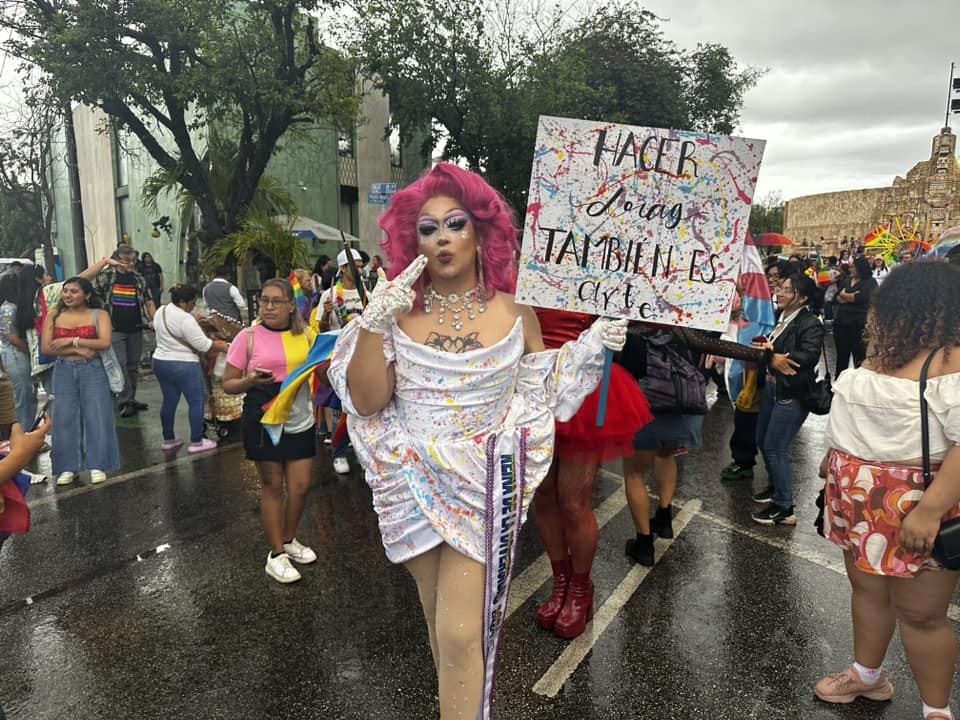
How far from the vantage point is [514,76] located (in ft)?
64.5

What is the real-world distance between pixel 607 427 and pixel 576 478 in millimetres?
264

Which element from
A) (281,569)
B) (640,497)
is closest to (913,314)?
(640,497)

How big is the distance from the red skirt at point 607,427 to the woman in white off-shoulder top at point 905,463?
790 millimetres

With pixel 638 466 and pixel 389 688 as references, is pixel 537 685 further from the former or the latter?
pixel 638 466

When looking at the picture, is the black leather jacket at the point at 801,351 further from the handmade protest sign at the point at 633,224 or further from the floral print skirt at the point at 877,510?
the handmade protest sign at the point at 633,224

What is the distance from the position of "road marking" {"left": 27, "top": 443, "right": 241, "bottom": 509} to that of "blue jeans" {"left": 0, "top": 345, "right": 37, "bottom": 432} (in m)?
1.04

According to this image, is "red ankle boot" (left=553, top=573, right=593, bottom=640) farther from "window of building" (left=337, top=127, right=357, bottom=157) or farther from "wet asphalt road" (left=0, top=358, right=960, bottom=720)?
"window of building" (left=337, top=127, right=357, bottom=157)

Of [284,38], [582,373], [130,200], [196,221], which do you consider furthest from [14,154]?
[582,373]

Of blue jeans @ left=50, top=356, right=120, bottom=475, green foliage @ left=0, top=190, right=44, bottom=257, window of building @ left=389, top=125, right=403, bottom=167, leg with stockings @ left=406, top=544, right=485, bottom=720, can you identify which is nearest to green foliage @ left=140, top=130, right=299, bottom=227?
window of building @ left=389, top=125, right=403, bottom=167

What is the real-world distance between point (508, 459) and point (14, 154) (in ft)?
85.0

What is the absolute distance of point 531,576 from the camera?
369 centimetres

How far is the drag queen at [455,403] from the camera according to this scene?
2.08 m

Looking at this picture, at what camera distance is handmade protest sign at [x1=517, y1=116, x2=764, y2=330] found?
2.26 m

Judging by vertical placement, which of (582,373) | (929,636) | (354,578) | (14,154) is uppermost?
(14,154)
